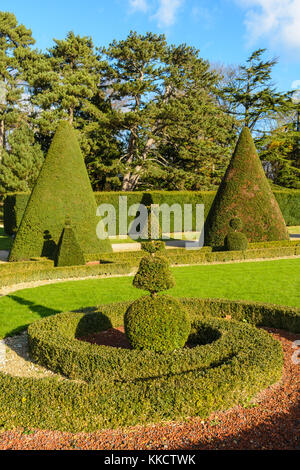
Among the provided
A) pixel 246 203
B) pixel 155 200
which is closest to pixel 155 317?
pixel 246 203

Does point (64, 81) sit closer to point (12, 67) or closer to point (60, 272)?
point (12, 67)

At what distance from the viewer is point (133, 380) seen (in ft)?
15.9

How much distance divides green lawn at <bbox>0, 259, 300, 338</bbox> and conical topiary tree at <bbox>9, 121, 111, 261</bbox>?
3156mm

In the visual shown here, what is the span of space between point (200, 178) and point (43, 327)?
26.0 metres

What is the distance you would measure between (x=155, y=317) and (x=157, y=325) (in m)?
0.11

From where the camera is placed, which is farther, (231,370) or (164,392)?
(231,370)

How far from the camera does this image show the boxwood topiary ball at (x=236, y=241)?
15.4 metres

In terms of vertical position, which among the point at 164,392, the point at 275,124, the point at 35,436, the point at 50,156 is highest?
the point at 275,124

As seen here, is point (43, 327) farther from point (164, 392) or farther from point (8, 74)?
point (8, 74)

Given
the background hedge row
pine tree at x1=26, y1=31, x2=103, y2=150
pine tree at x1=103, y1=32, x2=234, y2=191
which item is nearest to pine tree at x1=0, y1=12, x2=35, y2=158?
pine tree at x1=26, y1=31, x2=103, y2=150

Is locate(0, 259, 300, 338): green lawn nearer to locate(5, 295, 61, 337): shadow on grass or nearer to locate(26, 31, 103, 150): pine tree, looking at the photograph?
locate(5, 295, 61, 337): shadow on grass

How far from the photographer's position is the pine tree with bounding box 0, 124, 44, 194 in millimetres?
29844
